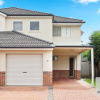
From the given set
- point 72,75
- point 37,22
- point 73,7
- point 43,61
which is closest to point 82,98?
point 43,61

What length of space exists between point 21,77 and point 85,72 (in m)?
11.4

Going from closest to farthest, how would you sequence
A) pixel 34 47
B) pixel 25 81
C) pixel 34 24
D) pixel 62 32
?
pixel 34 47
pixel 25 81
pixel 34 24
pixel 62 32

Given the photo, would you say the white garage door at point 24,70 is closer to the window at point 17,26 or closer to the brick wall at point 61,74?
the window at point 17,26

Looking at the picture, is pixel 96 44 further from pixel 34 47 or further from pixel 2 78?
pixel 2 78

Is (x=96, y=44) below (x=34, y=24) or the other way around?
below

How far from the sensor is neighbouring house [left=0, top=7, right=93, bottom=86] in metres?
15.1

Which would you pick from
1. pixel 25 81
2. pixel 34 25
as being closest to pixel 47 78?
pixel 25 81

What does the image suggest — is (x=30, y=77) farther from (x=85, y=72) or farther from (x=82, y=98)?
(x=85, y=72)

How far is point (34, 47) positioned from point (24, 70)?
86.8 inches

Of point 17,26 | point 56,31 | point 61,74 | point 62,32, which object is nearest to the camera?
point 17,26

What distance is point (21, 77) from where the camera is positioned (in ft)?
50.1

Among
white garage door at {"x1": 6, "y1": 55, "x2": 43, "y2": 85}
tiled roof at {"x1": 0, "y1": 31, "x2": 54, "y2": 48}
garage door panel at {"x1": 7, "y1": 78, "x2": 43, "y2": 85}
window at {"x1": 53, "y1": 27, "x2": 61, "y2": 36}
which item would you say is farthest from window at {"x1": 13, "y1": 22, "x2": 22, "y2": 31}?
→ garage door panel at {"x1": 7, "y1": 78, "x2": 43, "y2": 85}

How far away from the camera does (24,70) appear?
15.3 meters

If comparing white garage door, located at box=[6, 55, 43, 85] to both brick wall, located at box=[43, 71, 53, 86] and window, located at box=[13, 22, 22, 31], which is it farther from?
window, located at box=[13, 22, 22, 31]
